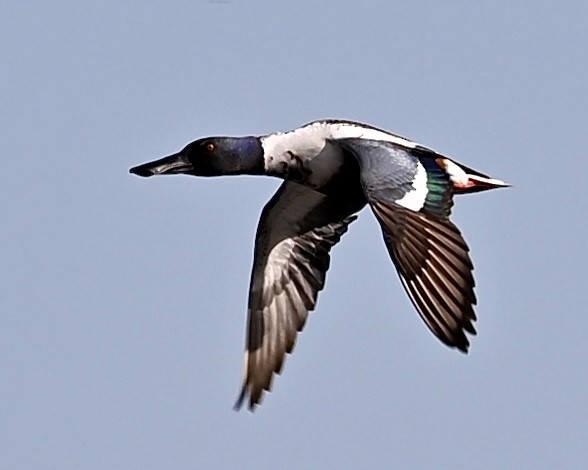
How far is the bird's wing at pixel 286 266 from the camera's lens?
1573 centimetres

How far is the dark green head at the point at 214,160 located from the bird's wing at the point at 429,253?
1626mm

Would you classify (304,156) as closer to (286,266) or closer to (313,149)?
(313,149)

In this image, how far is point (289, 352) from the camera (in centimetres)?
1567

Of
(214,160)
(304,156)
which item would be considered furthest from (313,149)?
(214,160)

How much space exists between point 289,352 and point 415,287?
11.1 feet

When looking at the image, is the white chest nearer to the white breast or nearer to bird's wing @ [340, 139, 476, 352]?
the white breast

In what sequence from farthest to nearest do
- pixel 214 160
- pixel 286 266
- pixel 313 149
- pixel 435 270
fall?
1. pixel 286 266
2. pixel 214 160
3. pixel 313 149
4. pixel 435 270

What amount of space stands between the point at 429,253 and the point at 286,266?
365cm

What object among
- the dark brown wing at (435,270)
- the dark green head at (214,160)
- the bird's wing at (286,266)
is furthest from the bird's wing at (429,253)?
the bird's wing at (286,266)

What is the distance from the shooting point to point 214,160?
591 inches

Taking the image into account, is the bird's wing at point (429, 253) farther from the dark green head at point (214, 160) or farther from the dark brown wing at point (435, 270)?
the dark green head at point (214, 160)

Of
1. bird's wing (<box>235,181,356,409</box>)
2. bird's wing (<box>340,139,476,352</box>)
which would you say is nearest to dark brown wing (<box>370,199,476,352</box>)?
bird's wing (<box>340,139,476,352</box>)

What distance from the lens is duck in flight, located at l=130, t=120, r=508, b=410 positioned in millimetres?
12523

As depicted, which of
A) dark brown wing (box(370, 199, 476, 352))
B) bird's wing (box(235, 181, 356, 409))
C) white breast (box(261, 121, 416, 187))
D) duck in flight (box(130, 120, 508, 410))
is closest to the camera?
dark brown wing (box(370, 199, 476, 352))
